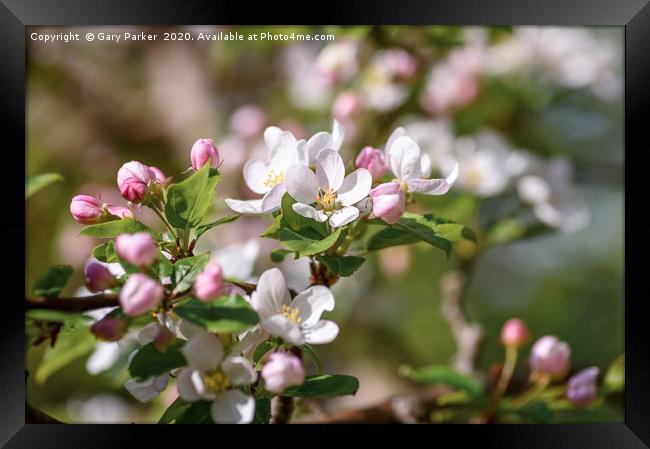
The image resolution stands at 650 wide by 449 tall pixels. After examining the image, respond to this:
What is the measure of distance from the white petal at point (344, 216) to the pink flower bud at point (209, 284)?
0.54 feet

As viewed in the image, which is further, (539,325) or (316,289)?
(539,325)

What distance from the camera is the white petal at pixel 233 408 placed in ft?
3.04

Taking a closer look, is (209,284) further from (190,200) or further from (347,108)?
(347,108)

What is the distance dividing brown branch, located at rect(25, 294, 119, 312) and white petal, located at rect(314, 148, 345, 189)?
30 cm

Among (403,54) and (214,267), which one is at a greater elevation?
(403,54)


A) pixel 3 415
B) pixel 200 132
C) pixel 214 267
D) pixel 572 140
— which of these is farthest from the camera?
pixel 572 140

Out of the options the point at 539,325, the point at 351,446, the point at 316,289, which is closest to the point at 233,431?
the point at 351,446

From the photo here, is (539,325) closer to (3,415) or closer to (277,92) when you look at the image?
(277,92)

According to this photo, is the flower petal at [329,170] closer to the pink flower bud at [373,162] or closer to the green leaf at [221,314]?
the pink flower bud at [373,162]

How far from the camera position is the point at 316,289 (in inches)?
39.4

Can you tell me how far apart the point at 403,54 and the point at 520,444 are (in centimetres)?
114

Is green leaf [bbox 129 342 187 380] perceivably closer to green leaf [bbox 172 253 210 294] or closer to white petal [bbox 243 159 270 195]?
green leaf [bbox 172 253 210 294]

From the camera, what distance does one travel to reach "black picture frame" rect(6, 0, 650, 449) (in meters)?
1.17

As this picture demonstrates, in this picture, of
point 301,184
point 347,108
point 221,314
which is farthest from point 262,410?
point 347,108
